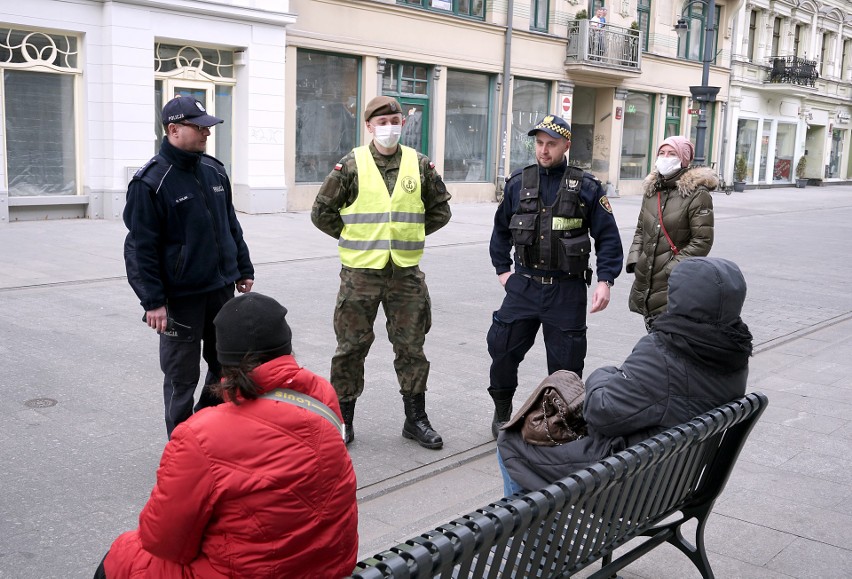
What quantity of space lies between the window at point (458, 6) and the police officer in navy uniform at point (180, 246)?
61.4 feet

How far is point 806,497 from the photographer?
480 cm

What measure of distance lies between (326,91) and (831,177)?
34.5 metres

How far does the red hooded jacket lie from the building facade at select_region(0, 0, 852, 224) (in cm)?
1449

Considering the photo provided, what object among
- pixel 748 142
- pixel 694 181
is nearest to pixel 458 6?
pixel 694 181

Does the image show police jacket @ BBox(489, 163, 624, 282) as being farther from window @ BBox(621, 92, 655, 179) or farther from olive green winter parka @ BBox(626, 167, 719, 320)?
window @ BBox(621, 92, 655, 179)

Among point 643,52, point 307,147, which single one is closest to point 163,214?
point 307,147

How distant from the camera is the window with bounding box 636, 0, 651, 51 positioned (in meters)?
30.3

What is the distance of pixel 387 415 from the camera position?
601cm

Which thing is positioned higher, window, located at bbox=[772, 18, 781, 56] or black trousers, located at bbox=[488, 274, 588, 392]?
window, located at bbox=[772, 18, 781, 56]

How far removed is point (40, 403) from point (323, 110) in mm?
15514

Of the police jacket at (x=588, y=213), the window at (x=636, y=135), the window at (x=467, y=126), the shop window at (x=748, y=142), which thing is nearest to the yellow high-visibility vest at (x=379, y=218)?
the police jacket at (x=588, y=213)

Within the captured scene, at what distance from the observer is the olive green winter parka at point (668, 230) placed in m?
6.17

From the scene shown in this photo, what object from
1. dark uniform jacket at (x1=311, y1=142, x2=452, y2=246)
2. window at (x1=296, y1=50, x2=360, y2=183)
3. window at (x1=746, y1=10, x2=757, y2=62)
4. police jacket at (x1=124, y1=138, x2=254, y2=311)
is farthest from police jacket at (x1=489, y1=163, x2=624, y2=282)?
window at (x1=746, y1=10, x2=757, y2=62)

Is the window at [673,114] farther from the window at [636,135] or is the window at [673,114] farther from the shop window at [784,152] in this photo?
the shop window at [784,152]
